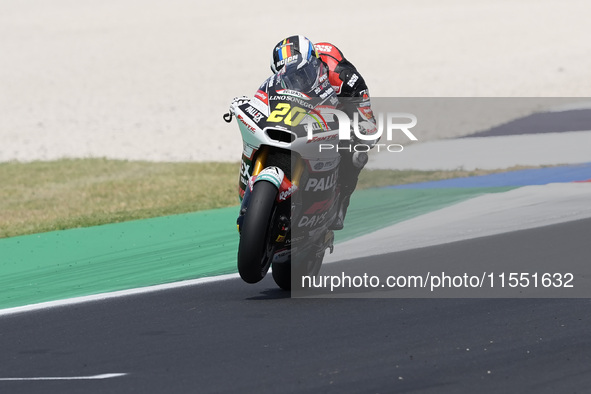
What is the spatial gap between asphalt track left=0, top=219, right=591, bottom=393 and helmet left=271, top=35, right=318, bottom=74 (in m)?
1.55

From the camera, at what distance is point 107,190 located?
53.3 feet

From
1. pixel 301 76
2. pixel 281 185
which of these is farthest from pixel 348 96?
pixel 281 185

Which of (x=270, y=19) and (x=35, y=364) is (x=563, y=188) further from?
(x=270, y=19)

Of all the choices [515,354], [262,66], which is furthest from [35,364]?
[262,66]

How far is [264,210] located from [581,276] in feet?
7.73

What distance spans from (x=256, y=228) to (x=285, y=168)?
1.69ft

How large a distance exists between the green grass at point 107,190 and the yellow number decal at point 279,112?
307 centimetres

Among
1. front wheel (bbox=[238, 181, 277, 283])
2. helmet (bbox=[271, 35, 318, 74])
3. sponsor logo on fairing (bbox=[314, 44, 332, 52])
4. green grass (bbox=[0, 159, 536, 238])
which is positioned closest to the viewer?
front wheel (bbox=[238, 181, 277, 283])

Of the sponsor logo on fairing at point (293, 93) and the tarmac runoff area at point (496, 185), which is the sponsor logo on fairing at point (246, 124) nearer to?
the sponsor logo on fairing at point (293, 93)

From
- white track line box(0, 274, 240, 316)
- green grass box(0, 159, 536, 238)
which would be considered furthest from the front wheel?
green grass box(0, 159, 536, 238)

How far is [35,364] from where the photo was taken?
19.4 ft

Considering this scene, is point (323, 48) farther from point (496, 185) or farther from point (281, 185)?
point (496, 185)

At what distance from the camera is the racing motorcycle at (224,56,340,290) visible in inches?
264

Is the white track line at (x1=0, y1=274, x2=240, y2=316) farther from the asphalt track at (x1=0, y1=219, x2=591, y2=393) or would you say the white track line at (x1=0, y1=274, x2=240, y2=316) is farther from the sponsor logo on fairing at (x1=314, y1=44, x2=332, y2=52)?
the sponsor logo on fairing at (x1=314, y1=44, x2=332, y2=52)
